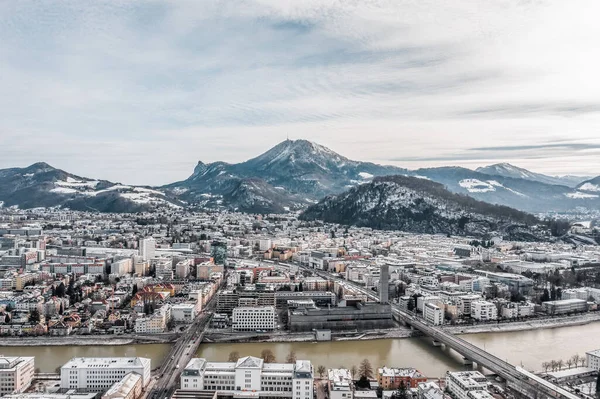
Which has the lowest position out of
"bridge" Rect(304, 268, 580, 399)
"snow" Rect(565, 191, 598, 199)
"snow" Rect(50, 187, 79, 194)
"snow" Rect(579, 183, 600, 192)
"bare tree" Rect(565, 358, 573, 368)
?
"bare tree" Rect(565, 358, 573, 368)

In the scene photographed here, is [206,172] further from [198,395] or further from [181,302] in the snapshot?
[198,395]

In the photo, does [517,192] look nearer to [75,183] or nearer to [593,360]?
[75,183]

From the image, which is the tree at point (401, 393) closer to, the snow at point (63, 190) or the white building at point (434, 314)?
the white building at point (434, 314)

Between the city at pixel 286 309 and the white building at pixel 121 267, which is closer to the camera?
Answer: the city at pixel 286 309

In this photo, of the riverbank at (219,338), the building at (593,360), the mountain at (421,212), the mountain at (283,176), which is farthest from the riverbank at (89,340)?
the mountain at (283,176)

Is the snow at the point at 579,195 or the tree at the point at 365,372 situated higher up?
the snow at the point at 579,195

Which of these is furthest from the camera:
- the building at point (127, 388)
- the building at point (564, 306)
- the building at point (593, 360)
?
the building at point (564, 306)

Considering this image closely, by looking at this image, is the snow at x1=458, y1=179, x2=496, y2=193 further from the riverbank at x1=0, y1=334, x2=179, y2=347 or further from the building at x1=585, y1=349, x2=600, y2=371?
the riverbank at x1=0, y1=334, x2=179, y2=347

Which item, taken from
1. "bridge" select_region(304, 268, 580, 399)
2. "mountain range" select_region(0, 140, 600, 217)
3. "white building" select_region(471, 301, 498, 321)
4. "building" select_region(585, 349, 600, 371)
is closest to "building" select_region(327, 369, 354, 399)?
"bridge" select_region(304, 268, 580, 399)

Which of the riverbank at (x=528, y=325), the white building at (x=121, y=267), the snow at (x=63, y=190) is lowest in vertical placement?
the riverbank at (x=528, y=325)
